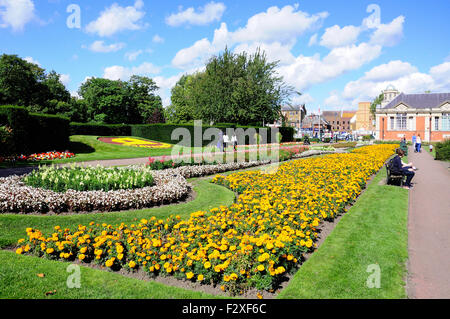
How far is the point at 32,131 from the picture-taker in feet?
61.6

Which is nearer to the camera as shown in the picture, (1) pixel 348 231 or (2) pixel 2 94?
(1) pixel 348 231

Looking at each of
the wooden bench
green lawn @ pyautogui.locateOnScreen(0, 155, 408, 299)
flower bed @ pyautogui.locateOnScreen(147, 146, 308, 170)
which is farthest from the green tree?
the wooden bench

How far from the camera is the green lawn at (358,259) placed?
3.97 metres

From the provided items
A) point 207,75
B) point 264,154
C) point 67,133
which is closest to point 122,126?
point 207,75

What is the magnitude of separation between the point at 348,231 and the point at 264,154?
39.2 ft

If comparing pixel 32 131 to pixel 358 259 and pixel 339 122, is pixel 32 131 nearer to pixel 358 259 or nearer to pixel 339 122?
pixel 358 259

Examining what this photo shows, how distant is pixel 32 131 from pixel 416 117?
60582 mm

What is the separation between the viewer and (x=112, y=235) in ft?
17.7

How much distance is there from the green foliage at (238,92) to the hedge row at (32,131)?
1910 centimetres

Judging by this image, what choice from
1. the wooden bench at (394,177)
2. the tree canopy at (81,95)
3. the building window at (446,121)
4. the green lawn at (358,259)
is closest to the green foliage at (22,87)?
the tree canopy at (81,95)
